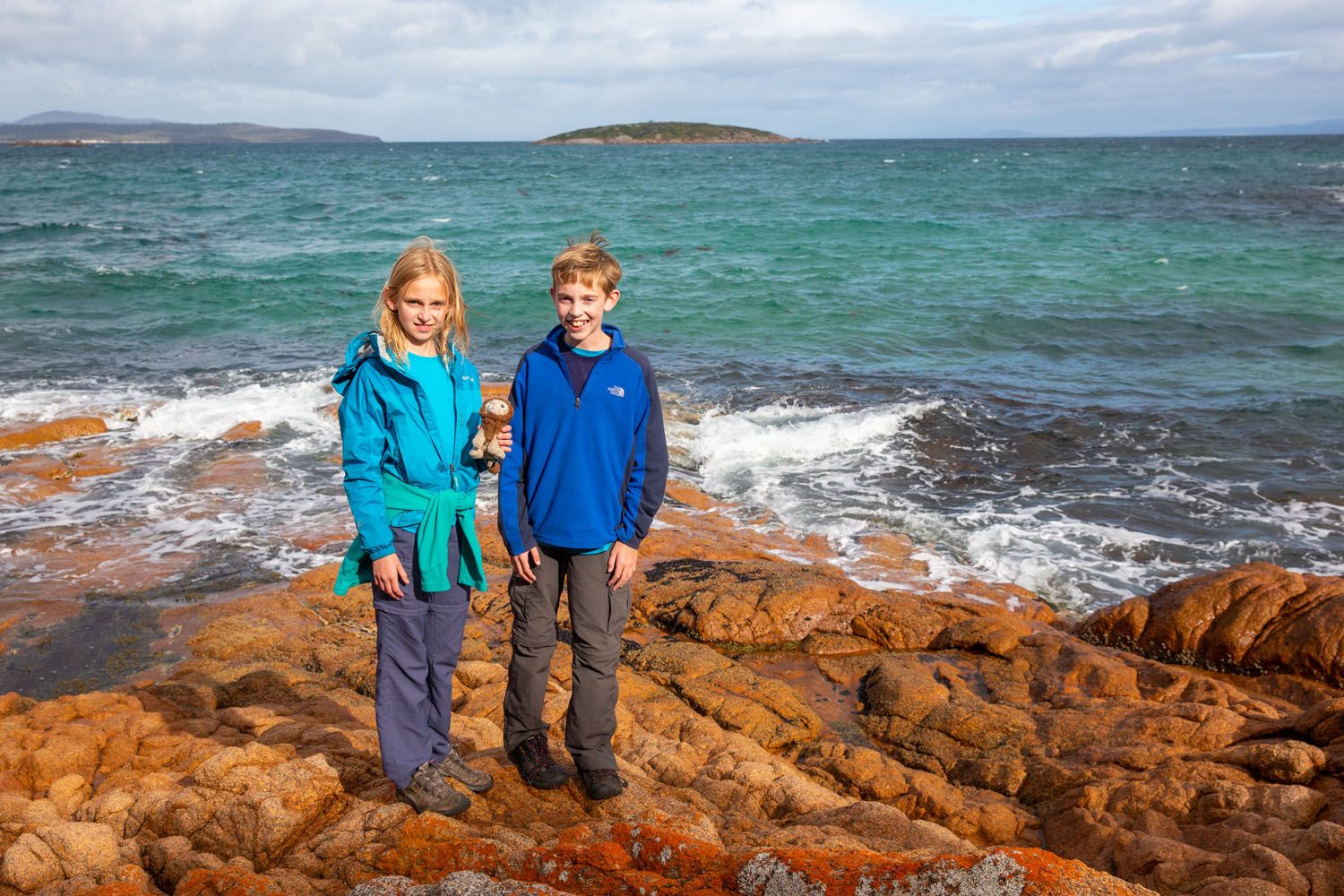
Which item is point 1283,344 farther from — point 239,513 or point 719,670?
point 239,513

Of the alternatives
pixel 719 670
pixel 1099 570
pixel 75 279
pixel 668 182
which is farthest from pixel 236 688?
pixel 668 182

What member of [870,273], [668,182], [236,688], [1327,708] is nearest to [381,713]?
[236,688]

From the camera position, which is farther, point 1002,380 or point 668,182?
point 668,182

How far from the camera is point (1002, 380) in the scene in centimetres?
1395

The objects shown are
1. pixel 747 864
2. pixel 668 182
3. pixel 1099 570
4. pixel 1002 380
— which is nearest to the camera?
pixel 747 864

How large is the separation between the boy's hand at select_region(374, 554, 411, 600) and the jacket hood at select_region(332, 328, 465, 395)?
577mm

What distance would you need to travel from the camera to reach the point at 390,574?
116 inches

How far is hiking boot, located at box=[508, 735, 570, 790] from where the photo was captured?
323cm

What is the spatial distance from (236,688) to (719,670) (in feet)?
8.75

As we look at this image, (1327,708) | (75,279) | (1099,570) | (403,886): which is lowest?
(1099,570)

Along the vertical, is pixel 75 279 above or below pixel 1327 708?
above

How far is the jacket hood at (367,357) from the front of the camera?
2965mm

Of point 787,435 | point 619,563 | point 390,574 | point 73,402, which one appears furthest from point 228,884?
point 73,402

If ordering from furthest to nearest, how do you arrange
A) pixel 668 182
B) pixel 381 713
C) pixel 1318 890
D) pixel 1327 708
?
pixel 668 182 < pixel 1327 708 < pixel 381 713 < pixel 1318 890
